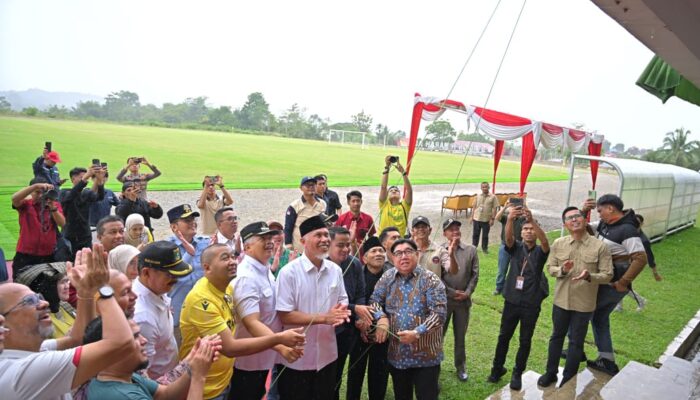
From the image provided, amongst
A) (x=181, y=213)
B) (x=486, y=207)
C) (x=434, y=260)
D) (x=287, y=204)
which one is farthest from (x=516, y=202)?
(x=287, y=204)

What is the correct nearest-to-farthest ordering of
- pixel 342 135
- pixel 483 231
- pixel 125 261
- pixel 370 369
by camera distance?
pixel 125 261 → pixel 370 369 → pixel 483 231 → pixel 342 135

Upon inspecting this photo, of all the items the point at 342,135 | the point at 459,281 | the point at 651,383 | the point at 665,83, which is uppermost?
the point at 342,135

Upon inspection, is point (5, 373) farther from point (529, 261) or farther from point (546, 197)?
point (546, 197)

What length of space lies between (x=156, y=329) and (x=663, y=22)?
3492 mm

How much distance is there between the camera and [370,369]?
383 cm

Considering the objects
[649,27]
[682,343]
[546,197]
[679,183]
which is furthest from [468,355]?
[546,197]

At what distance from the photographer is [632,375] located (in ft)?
14.1

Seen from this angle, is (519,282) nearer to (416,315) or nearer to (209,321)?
(416,315)

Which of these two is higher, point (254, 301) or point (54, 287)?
point (54, 287)

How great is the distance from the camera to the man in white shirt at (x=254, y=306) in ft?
9.33

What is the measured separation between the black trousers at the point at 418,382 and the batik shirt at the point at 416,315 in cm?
7

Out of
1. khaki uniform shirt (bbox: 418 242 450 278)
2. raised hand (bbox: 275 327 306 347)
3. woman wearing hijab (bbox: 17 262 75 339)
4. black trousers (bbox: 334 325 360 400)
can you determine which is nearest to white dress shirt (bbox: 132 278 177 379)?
woman wearing hijab (bbox: 17 262 75 339)

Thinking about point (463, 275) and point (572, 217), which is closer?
point (572, 217)

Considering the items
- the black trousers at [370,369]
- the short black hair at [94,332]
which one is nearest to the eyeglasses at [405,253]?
the black trousers at [370,369]
